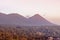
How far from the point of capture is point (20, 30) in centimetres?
2228

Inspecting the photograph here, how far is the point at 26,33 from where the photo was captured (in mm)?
21406

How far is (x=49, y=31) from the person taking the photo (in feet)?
78.5

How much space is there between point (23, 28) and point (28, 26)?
1.16 metres

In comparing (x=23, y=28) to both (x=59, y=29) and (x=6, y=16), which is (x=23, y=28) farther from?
(x=59, y=29)

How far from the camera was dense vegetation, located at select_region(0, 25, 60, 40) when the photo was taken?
19.2 meters

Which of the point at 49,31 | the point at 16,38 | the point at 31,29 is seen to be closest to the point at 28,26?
the point at 31,29

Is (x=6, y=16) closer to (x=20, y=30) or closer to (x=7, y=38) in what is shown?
(x=20, y=30)

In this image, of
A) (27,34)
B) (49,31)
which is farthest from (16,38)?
(49,31)

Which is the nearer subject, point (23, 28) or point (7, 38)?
point (7, 38)

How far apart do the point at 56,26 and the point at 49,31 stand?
883 millimetres

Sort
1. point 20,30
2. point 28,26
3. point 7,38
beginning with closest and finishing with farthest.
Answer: point 7,38, point 20,30, point 28,26

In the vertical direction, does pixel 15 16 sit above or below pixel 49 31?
above

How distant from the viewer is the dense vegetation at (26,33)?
19.2 metres

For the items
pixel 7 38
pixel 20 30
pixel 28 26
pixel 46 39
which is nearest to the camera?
pixel 7 38
